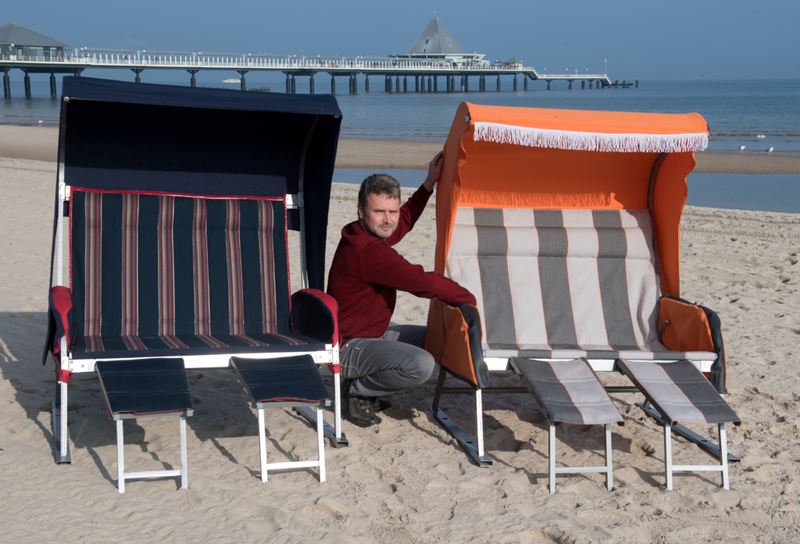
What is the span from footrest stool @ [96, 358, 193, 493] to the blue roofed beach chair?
14.8 inches

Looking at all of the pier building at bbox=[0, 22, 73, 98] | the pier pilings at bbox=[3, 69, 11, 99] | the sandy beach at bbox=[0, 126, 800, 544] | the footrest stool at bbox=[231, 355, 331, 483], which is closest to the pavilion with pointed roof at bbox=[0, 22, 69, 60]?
the pier building at bbox=[0, 22, 73, 98]

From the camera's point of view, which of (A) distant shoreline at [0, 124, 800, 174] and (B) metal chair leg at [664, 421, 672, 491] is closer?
(B) metal chair leg at [664, 421, 672, 491]

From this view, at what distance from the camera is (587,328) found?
3.63 m

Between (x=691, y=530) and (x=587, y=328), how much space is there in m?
1.34

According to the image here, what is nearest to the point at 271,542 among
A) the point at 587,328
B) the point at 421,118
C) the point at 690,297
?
the point at 587,328

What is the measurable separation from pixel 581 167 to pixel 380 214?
122cm

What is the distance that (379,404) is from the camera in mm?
3479

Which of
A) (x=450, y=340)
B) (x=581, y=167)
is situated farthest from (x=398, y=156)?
(x=450, y=340)

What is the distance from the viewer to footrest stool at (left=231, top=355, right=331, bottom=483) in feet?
8.63

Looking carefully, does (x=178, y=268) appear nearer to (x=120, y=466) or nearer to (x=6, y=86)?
(x=120, y=466)

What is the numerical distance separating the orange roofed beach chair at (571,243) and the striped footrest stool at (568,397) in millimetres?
22

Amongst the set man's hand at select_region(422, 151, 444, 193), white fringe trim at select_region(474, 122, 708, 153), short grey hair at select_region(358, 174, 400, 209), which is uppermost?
white fringe trim at select_region(474, 122, 708, 153)

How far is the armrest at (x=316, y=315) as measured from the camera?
3.05 meters

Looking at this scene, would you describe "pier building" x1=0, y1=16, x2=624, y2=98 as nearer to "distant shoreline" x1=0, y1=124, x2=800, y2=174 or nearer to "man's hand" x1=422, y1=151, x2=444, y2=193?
"distant shoreline" x1=0, y1=124, x2=800, y2=174
